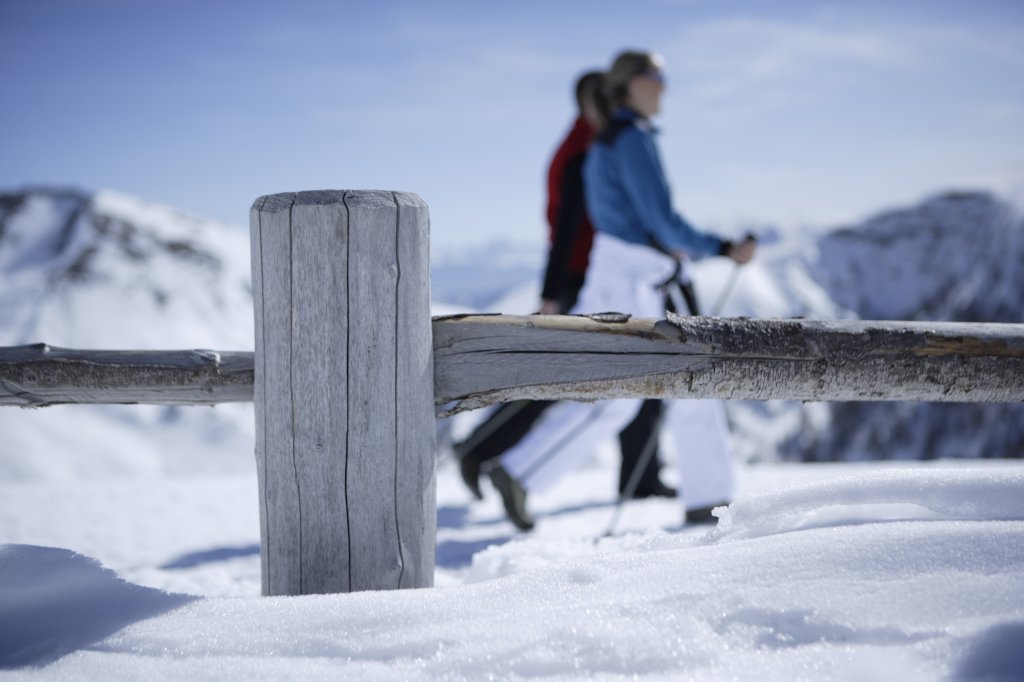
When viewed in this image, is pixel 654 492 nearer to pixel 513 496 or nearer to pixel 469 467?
pixel 513 496

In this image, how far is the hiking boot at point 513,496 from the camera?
12.9 feet

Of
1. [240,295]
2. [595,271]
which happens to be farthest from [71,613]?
[240,295]

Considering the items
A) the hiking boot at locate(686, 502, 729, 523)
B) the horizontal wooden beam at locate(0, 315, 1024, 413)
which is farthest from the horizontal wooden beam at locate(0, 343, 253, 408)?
the hiking boot at locate(686, 502, 729, 523)

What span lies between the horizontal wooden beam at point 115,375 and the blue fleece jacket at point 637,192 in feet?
7.03

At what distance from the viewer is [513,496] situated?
3943 mm

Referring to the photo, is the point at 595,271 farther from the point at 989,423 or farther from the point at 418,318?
the point at 989,423

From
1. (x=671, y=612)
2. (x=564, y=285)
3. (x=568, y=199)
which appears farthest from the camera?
(x=564, y=285)

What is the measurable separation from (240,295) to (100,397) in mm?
37931

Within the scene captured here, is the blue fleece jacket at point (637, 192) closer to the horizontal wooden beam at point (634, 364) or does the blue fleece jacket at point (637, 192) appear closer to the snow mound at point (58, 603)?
the horizontal wooden beam at point (634, 364)

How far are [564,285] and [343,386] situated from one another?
281 centimetres

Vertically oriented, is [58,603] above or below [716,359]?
below

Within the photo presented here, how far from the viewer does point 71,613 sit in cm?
145

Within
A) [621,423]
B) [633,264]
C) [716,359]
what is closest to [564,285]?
[633,264]

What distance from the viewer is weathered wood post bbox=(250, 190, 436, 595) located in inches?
61.7
